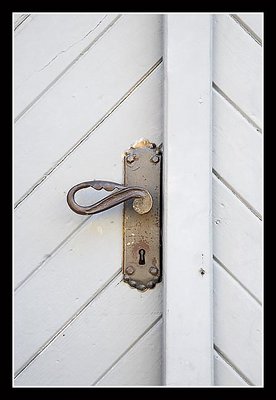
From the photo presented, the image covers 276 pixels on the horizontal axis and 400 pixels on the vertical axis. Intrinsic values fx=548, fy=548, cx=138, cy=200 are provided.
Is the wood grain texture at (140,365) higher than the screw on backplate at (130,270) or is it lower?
lower

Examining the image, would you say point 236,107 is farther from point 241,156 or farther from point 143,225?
point 143,225

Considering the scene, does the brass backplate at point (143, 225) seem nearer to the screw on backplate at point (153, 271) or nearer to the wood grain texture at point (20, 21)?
the screw on backplate at point (153, 271)

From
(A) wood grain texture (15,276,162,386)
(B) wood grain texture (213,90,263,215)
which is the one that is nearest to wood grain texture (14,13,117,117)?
(B) wood grain texture (213,90,263,215)

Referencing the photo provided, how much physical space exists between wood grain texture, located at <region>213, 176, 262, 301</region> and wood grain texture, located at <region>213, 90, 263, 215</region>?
2cm

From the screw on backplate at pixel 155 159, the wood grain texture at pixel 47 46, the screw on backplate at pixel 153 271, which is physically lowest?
the screw on backplate at pixel 153 271

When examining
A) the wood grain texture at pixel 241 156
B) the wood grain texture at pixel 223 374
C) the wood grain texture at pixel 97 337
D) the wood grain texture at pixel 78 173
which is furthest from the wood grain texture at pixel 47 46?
the wood grain texture at pixel 223 374

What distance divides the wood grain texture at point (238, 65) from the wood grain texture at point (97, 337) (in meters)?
0.31

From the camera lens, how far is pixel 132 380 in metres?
0.82

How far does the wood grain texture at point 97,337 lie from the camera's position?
82 cm

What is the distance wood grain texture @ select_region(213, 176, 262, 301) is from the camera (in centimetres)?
81

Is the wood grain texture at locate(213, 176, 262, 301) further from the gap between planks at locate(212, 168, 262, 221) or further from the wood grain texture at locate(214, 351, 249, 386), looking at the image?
the wood grain texture at locate(214, 351, 249, 386)

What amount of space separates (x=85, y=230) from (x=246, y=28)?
1.28 ft

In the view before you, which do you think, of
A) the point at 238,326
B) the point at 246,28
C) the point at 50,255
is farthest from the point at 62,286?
the point at 246,28

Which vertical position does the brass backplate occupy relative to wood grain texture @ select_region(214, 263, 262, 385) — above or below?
above
